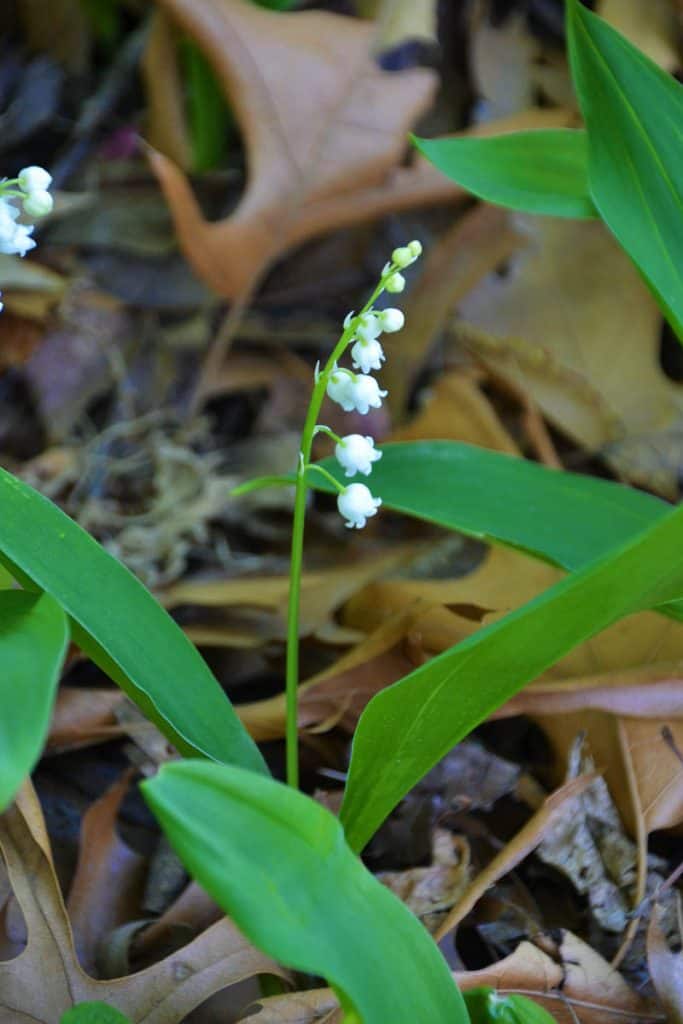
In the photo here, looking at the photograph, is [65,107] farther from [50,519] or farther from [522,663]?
[522,663]

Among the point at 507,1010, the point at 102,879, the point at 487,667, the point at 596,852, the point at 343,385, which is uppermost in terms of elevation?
the point at 343,385

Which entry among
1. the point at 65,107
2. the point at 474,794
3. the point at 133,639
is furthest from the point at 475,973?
the point at 65,107

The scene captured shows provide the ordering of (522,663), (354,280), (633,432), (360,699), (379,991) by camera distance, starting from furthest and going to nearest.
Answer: (354,280) < (633,432) < (360,699) < (522,663) < (379,991)

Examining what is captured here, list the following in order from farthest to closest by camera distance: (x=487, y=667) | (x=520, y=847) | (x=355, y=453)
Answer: (x=520, y=847) → (x=355, y=453) → (x=487, y=667)

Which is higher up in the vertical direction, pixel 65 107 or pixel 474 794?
pixel 65 107

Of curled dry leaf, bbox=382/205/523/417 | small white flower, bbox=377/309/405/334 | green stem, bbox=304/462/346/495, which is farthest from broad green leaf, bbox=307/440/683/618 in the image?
curled dry leaf, bbox=382/205/523/417

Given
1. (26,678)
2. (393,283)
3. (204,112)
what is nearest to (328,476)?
(393,283)

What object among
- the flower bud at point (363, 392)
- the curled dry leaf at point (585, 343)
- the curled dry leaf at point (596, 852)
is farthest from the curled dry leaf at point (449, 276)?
the flower bud at point (363, 392)

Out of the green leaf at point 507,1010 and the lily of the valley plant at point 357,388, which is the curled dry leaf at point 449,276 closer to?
the lily of the valley plant at point 357,388

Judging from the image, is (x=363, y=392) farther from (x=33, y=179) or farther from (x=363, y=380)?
(x=33, y=179)
